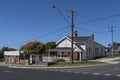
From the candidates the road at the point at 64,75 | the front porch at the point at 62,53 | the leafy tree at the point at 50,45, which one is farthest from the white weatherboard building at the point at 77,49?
the road at the point at 64,75

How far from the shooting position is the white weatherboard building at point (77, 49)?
247ft

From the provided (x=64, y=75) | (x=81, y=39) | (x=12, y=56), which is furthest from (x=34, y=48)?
(x=64, y=75)

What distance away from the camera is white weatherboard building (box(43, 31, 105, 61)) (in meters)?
75.2

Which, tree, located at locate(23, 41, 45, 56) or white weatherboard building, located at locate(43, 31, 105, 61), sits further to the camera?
tree, located at locate(23, 41, 45, 56)

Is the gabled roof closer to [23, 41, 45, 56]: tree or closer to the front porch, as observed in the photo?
the front porch

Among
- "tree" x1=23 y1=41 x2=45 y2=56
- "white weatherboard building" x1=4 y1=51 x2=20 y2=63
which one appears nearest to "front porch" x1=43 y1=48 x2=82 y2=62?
"tree" x1=23 y1=41 x2=45 y2=56

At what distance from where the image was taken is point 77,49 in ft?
245

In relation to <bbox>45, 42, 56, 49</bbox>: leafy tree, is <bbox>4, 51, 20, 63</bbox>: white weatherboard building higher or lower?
lower

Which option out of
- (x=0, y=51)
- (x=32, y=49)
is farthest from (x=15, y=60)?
(x=0, y=51)

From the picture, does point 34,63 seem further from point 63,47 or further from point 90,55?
point 90,55

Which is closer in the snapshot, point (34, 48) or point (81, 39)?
point (34, 48)


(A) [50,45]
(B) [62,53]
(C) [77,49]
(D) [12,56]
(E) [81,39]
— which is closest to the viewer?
(C) [77,49]

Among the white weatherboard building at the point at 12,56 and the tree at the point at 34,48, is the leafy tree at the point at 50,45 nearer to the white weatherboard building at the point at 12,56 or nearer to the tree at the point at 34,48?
the tree at the point at 34,48

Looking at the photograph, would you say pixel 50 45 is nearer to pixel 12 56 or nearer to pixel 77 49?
pixel 12 56
